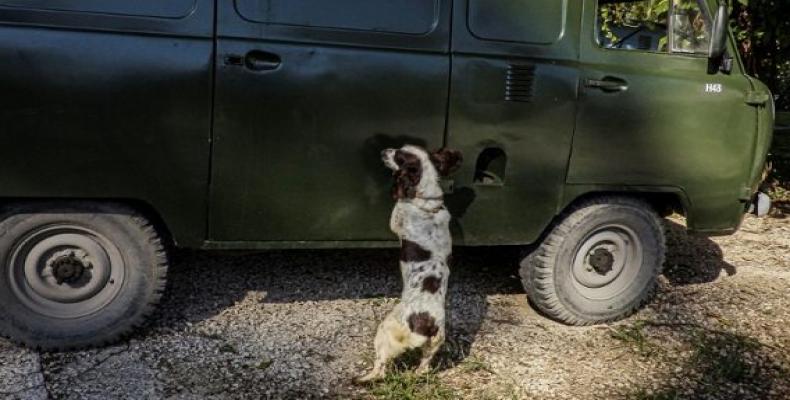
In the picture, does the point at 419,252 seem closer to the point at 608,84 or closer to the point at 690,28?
the point at 608,84

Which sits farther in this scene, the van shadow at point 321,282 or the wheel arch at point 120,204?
the van shadow at point 321,282

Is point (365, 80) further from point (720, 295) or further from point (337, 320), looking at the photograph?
point (720, 295)

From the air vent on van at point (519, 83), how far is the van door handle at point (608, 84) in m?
0.33

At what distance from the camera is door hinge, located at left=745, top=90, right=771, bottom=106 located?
4348mm

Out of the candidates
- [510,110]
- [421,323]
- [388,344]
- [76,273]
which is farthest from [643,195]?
[76,273]

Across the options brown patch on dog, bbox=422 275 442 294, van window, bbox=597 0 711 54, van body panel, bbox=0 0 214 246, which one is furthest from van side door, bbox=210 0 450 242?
van window, bbox=597 0 711 54

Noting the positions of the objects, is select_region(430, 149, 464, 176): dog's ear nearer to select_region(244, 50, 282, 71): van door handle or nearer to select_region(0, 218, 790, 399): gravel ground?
select_region(244, 50, 282, 71): van door handle

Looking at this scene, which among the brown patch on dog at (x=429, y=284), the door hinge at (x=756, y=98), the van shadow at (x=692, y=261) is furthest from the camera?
the van shadow at (x=692, y=261)

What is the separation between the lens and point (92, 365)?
3627mm

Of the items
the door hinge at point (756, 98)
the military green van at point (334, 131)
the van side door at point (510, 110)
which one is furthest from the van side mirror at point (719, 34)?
the van side door at point (510, 110)

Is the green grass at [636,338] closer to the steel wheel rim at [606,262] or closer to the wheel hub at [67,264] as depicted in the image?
the steel wheel rim at [606,262]

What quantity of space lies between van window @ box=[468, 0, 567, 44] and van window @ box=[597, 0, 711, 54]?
328 millimetres

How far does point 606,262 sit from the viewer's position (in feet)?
14.8

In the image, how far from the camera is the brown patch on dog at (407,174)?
348cm
